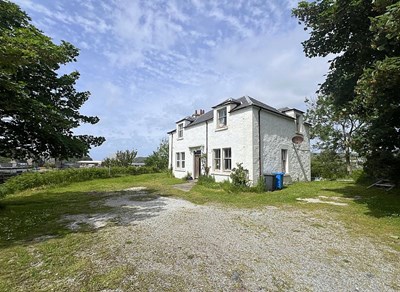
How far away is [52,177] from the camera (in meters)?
19.2

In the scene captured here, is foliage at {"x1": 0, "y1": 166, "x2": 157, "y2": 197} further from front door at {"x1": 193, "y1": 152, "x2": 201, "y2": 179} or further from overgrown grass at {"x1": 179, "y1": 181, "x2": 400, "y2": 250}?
overgrown grass at {"x1": 179, "y1": 181, "x2": 400, "y2": 250}

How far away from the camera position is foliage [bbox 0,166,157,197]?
54.9 feet

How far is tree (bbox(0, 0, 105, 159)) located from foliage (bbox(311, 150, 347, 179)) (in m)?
19.6

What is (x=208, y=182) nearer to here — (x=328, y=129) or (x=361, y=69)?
(x=361, y=69)

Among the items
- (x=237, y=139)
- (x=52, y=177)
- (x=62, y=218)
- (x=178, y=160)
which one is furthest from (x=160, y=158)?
(x=62, y=218)

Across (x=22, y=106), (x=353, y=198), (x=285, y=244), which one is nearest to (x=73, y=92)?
(x=22, y=106)

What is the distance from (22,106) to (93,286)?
7213 millimetres

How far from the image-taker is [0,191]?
1387 cm

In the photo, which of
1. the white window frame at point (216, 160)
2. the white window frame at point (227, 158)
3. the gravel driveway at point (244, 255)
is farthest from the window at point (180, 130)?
the gravel driveway at point (244, 255)

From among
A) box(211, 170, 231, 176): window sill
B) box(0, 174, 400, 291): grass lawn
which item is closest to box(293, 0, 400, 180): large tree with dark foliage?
box(0, 174, 400, 291): grass lawn

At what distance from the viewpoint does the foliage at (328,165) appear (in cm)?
2127

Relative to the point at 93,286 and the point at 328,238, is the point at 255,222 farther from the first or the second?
the point at 93,286

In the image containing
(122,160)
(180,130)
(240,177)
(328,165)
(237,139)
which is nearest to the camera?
(240,177)

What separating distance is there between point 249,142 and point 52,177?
55.6 feet
